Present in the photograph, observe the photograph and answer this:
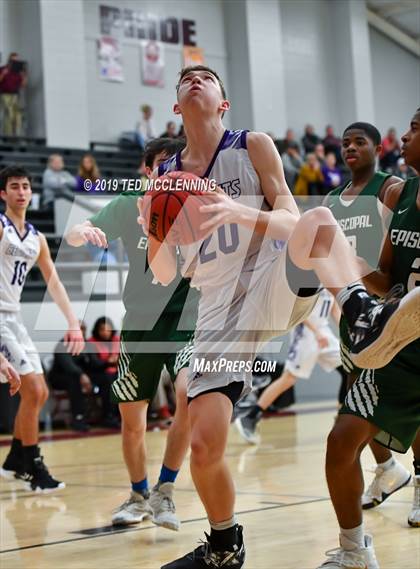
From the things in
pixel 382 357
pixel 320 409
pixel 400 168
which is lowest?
pixel 320 409

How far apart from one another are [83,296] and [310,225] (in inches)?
379

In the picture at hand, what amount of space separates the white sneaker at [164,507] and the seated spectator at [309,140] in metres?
15.9

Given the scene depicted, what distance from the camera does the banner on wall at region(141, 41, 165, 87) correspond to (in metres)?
19.8

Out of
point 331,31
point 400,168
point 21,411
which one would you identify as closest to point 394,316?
point 21,411

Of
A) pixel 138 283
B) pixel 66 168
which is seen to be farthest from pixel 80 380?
pixel 138 283

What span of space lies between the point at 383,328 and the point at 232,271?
0.91 metres

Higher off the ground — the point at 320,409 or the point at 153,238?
the point at 153,238

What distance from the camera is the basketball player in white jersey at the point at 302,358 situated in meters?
9.27

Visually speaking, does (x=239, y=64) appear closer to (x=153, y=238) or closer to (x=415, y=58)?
(x=415, y=58)

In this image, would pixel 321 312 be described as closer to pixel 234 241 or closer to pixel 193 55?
pixel 234 241

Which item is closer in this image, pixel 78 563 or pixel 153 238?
pixel 153 238

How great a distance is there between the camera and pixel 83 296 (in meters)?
12.7

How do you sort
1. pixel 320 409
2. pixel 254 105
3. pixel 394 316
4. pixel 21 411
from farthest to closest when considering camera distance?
pixel 254 105 < pixel 320 409 < pixel 21 411 < pixel 394 316

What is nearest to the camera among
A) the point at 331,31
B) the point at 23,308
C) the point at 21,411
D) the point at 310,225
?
the point at 310,225
